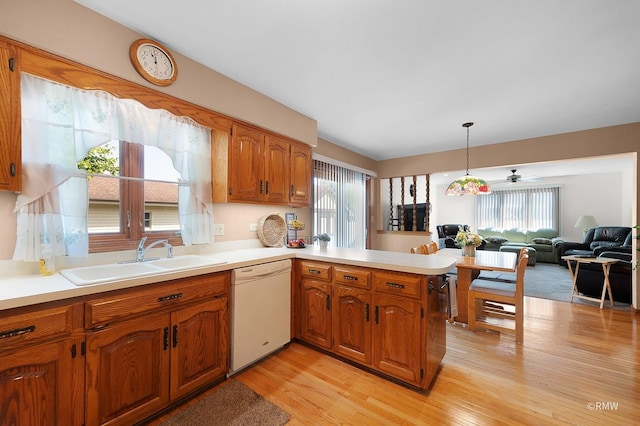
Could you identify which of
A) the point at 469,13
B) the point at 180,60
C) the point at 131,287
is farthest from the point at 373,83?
the point at 131,287

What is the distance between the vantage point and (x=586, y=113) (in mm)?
2990

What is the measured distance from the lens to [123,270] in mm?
1693

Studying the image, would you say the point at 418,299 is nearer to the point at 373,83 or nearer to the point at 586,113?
the point at 373,83

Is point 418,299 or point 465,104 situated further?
point 465,104

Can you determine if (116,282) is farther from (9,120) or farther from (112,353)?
(9,120)

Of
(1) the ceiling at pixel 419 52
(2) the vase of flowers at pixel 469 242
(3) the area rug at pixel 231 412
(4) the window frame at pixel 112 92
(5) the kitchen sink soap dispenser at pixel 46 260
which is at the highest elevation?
(1) the ceiling at pixel 419 52

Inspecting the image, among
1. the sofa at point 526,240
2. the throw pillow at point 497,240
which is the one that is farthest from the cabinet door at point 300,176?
the throw pillow at point 497,240

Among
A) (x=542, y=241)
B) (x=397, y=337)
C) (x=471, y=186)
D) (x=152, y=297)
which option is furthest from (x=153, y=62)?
(x=542, y=241)

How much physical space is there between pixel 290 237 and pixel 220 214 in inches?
34.4

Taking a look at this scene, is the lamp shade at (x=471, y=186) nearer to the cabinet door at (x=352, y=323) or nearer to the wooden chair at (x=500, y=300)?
the wooden chair at (x=500, y=300)

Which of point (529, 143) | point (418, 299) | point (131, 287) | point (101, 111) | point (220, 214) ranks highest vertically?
point (529, 143)

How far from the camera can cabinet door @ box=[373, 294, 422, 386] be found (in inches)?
70.8

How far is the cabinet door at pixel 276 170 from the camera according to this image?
2.68 meters

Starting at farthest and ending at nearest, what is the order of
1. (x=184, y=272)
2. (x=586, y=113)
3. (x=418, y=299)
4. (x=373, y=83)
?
(x=586, y=113)
(x=373, y=83)
(x=418, y=299)
(x=184, y=272)
